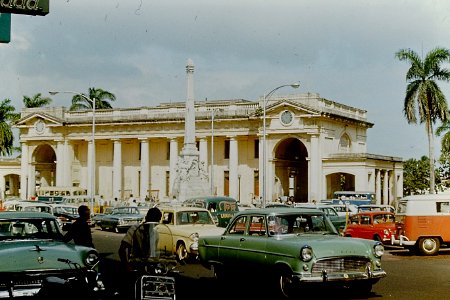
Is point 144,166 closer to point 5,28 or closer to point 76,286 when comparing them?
point 5,28

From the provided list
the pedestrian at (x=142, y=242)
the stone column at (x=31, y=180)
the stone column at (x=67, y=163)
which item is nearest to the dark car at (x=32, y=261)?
the pedestrian at (x=142, y=242)

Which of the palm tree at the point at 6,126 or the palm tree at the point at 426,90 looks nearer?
the palm tree at the point at 426,90

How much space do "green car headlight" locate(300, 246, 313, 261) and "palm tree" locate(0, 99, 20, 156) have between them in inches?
2762

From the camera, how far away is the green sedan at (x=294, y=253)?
11.6 metres

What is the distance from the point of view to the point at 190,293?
13117mm

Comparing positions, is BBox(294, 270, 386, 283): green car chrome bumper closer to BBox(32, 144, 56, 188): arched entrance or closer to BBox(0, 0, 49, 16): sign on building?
BBox(0, 0, 49, 16): sign on building

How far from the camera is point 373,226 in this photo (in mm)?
25281

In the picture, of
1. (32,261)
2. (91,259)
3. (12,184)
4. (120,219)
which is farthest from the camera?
(12,184)

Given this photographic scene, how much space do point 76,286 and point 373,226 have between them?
59.9ft

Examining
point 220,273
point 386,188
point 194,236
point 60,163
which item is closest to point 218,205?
point 194,236

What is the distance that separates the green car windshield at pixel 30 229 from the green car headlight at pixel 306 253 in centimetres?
397

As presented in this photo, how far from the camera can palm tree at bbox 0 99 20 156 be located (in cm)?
7726

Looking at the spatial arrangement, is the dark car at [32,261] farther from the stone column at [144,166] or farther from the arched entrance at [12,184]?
the arched entrance at [12,184]

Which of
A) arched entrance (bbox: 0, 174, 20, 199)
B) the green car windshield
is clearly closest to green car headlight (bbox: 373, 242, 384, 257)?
the green car windshield
